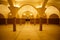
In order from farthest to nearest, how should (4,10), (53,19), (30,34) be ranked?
(53,19)
(4,10)
(30,34)

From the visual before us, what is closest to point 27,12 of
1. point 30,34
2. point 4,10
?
point 4,10

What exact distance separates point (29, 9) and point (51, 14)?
4290 millimetres

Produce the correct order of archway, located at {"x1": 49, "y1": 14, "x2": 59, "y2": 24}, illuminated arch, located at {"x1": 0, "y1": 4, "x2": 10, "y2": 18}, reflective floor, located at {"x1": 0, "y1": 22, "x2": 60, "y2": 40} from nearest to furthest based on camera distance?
reflective floor, located at {"x1": 0, "y1": 22, "x2": 60, "y2": 40}
illuminated arch, located at {"x1": 0, "y1": 4, "x2": 10, "y2": 18}
archway, located at {"x1": 49, "y1": 14, "x2": 59, "y2": 24}

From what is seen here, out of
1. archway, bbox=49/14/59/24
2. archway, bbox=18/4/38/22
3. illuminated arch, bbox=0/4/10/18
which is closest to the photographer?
A: illuminated arch, bbox=0/4/10/18

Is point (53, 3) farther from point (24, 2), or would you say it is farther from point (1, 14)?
point (1, 14)

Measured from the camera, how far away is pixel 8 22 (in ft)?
70.5

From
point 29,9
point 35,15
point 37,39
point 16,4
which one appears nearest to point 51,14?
point 35,15

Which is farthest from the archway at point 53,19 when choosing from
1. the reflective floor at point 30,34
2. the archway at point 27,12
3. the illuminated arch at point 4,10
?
the illuminated arch at point 4,10

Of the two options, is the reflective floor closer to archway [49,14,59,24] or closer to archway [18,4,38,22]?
archway [18,4,38,22]

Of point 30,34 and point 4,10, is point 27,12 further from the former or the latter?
Answer: point 30,34

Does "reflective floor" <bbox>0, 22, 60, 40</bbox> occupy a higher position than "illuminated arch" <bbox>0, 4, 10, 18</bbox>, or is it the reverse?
"illuminated arch" <bbox>0, 4, 10, 18</bbox>

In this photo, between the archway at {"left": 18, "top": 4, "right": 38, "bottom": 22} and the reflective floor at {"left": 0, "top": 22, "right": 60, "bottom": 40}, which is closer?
the reflective floor at {"left": 0, "top": 22, "right": 60, "bottom": 40}

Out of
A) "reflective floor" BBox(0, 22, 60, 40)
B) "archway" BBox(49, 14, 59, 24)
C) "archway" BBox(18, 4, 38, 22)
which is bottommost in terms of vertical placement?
"reflective floor" BBox(0, 22, 60, 40)

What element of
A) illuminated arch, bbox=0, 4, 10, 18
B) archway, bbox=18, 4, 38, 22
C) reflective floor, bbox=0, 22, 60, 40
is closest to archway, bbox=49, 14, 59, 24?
archway, bbox=18, 4, 38, 22
